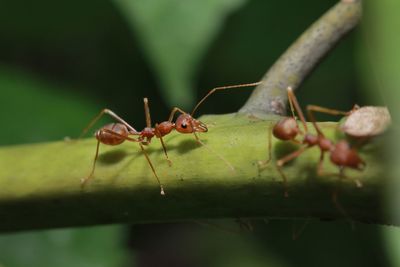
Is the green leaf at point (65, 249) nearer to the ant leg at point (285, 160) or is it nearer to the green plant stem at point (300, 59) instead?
the green plant stem at point (300, 59)

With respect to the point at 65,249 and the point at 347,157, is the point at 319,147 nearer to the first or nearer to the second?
the point at 347,157

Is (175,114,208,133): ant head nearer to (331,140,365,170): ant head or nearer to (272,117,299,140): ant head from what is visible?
(272,117,299,140): ant head

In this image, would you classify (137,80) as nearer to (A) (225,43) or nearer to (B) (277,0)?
(A) (225,43)

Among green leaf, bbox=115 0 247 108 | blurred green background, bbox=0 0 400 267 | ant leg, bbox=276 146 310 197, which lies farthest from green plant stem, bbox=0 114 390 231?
blurred green background, bbox=0 0 400 267

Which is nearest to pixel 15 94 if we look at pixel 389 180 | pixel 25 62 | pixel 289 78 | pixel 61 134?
pixel 61 134

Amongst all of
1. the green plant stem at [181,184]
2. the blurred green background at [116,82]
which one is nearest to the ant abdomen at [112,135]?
the green plant stem at [181,184]
